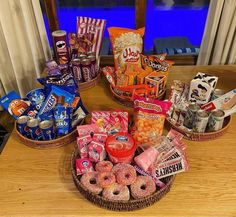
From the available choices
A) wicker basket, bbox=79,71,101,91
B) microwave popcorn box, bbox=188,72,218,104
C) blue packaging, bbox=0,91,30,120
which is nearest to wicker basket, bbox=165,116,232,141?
microwave popcorn box, bbox=188,72,218,104

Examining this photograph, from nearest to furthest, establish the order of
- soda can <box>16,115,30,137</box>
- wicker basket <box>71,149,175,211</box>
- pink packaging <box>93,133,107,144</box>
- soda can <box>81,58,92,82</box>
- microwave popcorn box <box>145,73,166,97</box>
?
wicker basket <box>71,149,175,211</box> < pink packaging <box>93,133,107,144</box> < soda can <box>16,115,30,137</box> < microwave popcorn box <box>145,73,166,97</box> < soda can <box>81,58,92,82</box>

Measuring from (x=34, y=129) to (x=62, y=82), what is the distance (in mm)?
242

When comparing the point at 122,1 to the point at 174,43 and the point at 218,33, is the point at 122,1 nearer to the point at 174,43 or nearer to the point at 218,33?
the point at 174,43

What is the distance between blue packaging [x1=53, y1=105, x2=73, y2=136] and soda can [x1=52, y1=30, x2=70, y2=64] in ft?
1.39

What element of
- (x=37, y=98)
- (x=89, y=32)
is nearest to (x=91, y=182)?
(x=37, y=98)

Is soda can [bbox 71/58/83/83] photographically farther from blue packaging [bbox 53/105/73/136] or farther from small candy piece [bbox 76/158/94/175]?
small candy piece [bbox 76/158/94/175]

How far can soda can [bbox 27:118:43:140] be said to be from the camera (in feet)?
3.13

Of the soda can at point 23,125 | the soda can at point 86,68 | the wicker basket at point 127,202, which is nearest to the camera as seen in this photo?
the wicker basket at point 127,202

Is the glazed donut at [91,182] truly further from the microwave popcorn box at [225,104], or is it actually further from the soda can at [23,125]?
the microwave popcorn box at [225,104]

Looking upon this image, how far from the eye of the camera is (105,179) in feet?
2.60

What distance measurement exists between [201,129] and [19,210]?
664 mm

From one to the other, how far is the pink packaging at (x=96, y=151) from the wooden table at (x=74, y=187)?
104mm

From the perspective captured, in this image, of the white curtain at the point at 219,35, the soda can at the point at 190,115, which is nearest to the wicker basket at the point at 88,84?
the soda can at the point at 190,115

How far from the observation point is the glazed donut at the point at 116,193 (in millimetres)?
763
